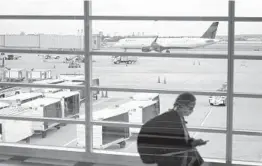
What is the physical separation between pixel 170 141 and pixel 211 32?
83cm

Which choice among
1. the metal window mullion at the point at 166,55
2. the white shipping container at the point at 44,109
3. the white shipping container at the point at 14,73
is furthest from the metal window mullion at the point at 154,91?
the white shipping container at the point at 14,73

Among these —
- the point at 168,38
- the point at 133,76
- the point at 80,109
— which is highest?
the point at 168,38

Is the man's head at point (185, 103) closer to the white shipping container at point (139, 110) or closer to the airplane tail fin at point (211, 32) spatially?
the white shipping container at point (139, 110)

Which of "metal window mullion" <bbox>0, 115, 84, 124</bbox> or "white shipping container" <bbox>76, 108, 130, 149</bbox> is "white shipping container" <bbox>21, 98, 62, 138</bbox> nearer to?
"metal window mullion" <bbox>0, 115, 84, 124</bbox>

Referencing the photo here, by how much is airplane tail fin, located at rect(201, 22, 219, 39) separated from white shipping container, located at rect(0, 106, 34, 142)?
1.57m

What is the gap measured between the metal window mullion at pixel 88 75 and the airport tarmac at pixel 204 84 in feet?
0.18

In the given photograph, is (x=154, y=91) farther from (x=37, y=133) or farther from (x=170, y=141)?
(x=37, y=133)

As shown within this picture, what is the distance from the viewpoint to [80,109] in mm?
3533

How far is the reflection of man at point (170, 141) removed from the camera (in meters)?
2.51

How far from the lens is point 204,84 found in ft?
10.2

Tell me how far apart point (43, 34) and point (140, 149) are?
55.6 inches

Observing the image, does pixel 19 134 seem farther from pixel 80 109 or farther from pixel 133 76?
pixel 133 76

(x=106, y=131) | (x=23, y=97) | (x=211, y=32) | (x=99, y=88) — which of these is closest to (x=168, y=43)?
(x=211, y=32)

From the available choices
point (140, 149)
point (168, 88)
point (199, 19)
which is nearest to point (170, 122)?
point (140, 149)
